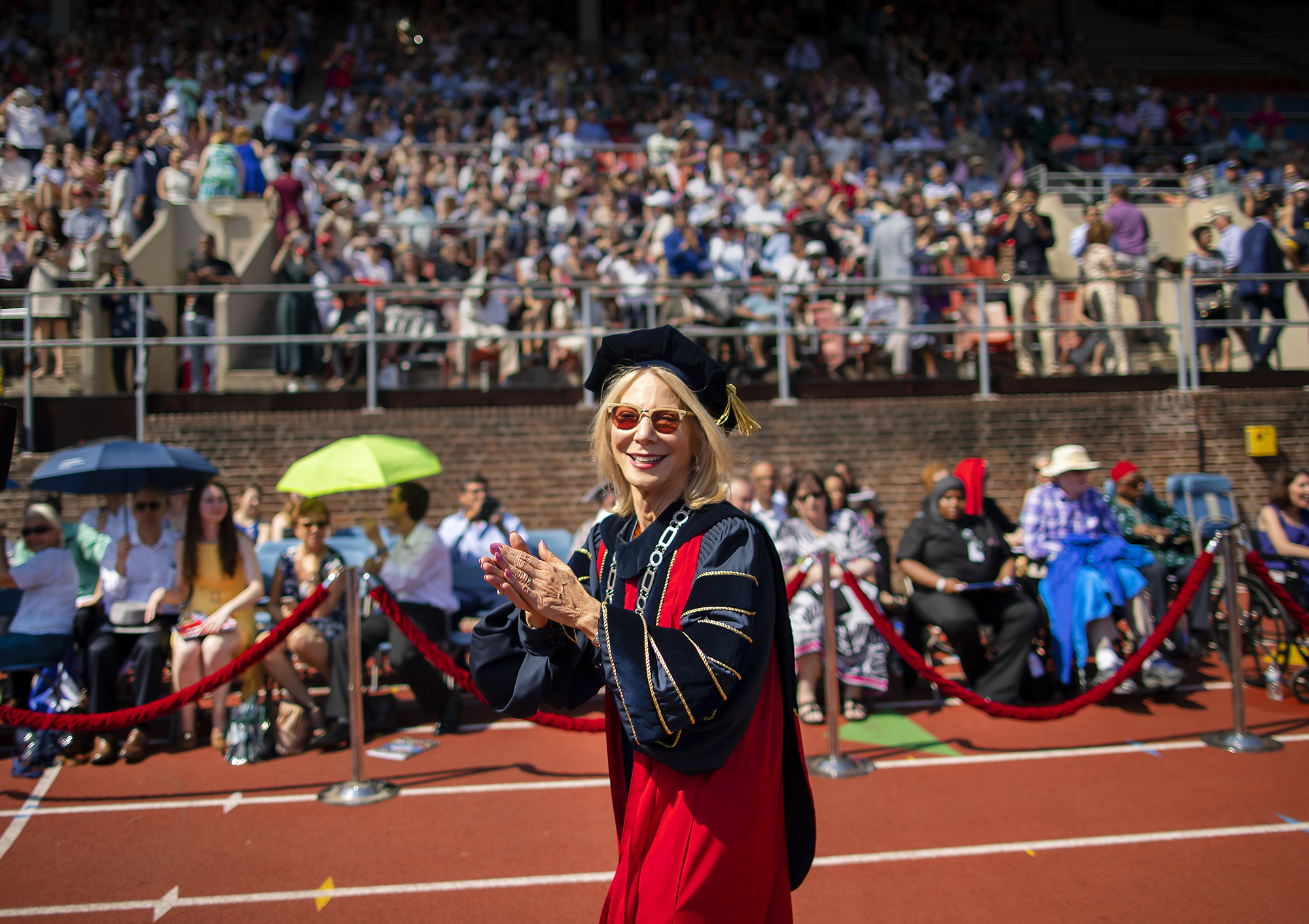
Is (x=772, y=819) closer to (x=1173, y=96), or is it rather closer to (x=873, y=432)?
(x=873, y=432)

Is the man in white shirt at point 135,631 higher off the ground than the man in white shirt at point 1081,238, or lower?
lower

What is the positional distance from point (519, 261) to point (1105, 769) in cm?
888

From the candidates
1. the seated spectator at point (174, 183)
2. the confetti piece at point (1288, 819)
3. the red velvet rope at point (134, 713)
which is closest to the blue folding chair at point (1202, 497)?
the confetti piece at point (1288, 819)

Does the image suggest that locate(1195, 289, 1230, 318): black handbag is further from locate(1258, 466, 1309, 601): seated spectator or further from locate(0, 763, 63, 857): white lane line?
locate(0, 763, 63, 857): white lane line

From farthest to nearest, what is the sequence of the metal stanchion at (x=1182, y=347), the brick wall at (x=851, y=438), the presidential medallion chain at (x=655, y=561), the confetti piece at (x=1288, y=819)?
the metal stanchion at (x=1182, y=347) < the brick wall at (x=851, y=438) < the confetti piece at (x=1288, y=819) < the presidential medallion chain at (x=655, y=561)

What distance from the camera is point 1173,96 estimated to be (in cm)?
1866

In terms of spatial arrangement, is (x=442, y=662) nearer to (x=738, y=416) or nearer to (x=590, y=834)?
(x=590, y=834)

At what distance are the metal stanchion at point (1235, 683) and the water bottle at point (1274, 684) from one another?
0.97 metres

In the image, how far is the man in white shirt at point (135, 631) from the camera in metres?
5.71

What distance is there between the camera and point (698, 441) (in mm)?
2312

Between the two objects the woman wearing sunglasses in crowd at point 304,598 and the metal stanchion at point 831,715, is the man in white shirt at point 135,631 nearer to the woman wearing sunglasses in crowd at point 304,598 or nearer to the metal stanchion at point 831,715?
the woman wearing sunglasses in crowd at point 304,598

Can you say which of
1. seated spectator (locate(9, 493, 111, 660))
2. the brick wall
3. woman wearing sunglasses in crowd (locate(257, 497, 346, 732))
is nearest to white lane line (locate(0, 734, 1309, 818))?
woman wearing sunglasses in crowd (locate(257, 497, 346, 732))

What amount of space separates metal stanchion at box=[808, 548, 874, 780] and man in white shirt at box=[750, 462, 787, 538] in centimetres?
222

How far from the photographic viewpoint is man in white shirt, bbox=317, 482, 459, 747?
20.2 feet
